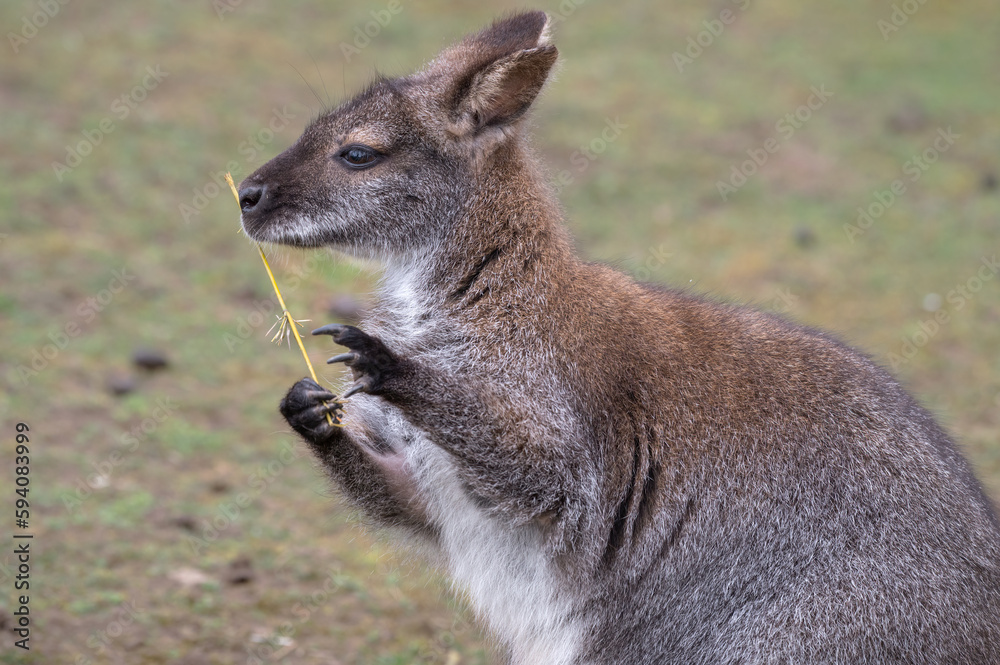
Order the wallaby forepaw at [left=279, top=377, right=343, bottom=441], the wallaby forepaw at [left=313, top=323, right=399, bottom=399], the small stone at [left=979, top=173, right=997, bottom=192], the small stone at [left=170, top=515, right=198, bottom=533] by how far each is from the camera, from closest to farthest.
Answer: the wallaby forepaw at [left=313, top=323, right=399, bottom=399]
the wallaby forepaw at [left=279, top=377, right=343, bottom=441]
the small stone at [left=170, top=515, right=198, bottom=533]
the small stone at [left=979, top=173, right=997, bottom=192]

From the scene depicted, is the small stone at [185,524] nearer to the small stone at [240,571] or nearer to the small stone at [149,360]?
the small stone at [240,571]

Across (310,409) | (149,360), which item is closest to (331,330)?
(310,409)

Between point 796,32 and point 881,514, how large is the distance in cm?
1043

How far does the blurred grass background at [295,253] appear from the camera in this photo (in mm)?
5348

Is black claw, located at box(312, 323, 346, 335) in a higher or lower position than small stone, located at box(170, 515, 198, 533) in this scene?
higher

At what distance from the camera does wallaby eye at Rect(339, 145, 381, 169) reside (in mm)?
4207

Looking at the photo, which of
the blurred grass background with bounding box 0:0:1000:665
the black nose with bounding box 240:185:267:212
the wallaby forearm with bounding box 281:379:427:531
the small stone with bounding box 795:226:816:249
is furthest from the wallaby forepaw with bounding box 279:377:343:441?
the small stone with bounding box 795:226:816:249

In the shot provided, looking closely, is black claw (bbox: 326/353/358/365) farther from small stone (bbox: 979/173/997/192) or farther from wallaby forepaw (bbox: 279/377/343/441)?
small stone (bbox: 979/173/997/192)

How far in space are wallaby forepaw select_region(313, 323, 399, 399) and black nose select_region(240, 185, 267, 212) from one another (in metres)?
0.94

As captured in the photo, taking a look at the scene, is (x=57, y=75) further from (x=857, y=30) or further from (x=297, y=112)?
(x=857, y=30)

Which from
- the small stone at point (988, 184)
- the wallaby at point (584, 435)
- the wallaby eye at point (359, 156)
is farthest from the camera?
the small stone at point (988, 184)

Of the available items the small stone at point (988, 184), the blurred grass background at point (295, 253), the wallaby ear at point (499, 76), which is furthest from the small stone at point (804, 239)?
the wallaby ear at point (499, 76)

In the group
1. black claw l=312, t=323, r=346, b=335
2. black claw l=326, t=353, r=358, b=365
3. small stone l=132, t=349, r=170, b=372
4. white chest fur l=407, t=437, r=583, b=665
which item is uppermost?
black claw l=312, t=323, r=346, b=335

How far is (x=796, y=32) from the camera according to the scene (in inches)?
508
